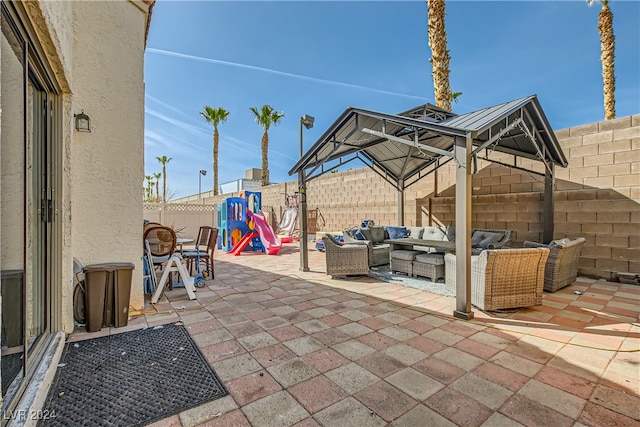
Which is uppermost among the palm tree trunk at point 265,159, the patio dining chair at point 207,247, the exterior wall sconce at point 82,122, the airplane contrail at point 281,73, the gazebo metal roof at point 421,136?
the airplane contrail at point 281,73

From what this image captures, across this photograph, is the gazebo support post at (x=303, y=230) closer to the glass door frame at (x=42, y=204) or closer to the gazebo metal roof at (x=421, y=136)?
the gazebo metal roof at (x=421, y=136)

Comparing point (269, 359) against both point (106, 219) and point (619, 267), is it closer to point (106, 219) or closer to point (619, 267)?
point (106, 219)

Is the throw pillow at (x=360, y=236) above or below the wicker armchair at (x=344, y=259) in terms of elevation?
above

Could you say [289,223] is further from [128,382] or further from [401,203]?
[128,382]

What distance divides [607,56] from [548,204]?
23.3 feet

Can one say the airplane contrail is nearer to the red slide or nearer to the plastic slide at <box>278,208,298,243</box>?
the red slide

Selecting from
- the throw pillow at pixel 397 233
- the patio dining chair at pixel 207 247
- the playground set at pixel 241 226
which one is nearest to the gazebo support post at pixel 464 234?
the throw pillow at pixel 397 233

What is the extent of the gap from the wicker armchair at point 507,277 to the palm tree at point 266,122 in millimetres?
15588

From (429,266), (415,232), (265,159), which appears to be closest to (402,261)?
(429,266)

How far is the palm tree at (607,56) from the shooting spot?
28.0 ft

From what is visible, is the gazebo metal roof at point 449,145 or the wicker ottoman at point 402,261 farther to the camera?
the wicker ottoman at point 402,261

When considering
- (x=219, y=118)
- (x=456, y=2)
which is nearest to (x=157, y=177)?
(x=219, y=118)

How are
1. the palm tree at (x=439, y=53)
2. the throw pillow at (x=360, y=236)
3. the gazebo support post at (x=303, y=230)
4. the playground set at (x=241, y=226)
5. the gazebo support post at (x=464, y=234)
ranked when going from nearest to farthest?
1. the gazebo support post at (x=464, y=234)
2. the gazebo support post at (x=303, y=230)
3. the throw pillow at (x=360, y=236)
4. the palm tree at (x=439, y=53)
5. the playground set at (x=241, y=226)

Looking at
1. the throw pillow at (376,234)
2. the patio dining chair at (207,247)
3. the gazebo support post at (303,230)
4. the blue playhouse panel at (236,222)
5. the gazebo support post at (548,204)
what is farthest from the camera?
the blue playhouse panel at (236,222)
